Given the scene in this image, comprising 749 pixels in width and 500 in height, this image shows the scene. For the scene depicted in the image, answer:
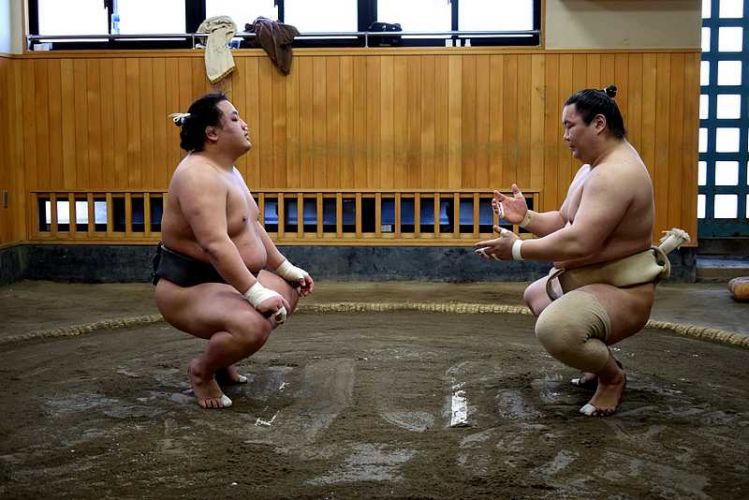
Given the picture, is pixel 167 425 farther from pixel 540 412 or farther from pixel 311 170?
pixel 311 170

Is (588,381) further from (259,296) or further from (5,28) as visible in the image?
(5,28)

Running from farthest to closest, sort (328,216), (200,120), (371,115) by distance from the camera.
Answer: (328,216) → (371,115) → (200,120)

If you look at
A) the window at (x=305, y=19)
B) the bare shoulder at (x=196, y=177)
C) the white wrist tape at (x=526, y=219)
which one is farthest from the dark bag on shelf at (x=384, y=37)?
the bare shoulder at (x=196, y=177)

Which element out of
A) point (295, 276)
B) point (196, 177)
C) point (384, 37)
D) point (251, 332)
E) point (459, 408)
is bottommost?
point (459, 408)

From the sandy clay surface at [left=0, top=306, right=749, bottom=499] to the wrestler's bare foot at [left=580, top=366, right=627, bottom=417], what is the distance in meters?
0.04

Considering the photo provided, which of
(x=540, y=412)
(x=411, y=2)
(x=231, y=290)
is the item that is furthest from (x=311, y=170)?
(x=540, y=412)

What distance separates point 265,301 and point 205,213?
31cm

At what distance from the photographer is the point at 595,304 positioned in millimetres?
2592

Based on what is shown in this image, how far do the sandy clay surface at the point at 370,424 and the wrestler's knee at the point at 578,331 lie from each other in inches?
6.7

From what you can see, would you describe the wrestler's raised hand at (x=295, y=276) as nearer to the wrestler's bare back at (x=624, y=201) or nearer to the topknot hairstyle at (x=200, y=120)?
the topknot hairstyle at (x=200, y=120)

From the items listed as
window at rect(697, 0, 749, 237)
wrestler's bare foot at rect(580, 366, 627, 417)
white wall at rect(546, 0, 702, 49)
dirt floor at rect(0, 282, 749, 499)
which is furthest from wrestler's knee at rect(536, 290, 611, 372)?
window at rect(697, 0, 749, 237)

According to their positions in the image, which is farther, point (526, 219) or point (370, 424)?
point (526, 219)

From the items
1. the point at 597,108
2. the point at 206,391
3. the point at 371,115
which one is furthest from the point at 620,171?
the point at 371,115

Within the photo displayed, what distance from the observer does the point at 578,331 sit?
253cm
